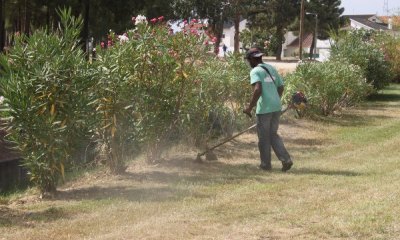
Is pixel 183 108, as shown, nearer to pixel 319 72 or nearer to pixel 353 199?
pixel 353 199

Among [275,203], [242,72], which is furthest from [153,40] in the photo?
[242,72]

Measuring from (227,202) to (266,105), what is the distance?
2.22m

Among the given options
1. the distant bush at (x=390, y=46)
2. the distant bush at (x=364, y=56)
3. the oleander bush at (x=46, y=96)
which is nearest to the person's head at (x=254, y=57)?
the oleander bush at (x=46, y=96)

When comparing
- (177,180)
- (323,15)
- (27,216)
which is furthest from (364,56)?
(323,15)

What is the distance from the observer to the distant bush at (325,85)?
15.8m

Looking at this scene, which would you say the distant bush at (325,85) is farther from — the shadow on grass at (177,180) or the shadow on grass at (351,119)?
the shadow on grass at (177,180)

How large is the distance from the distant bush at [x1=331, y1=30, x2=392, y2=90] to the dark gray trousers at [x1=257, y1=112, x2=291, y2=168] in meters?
11.2

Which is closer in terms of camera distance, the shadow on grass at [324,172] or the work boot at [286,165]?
the shadow on grass at [324,172]

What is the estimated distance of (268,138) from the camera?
29.7 ft

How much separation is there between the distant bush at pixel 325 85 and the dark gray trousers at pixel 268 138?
5934mm

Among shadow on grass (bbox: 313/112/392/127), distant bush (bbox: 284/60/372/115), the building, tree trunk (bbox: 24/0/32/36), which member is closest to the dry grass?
shadow on grass (bbox: 313/112/392/127)

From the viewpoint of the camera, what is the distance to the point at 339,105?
17.3 metres

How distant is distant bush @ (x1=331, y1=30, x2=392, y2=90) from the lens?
2094cm

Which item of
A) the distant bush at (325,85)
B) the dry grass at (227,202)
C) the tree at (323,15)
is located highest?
the tree at (323,15)
